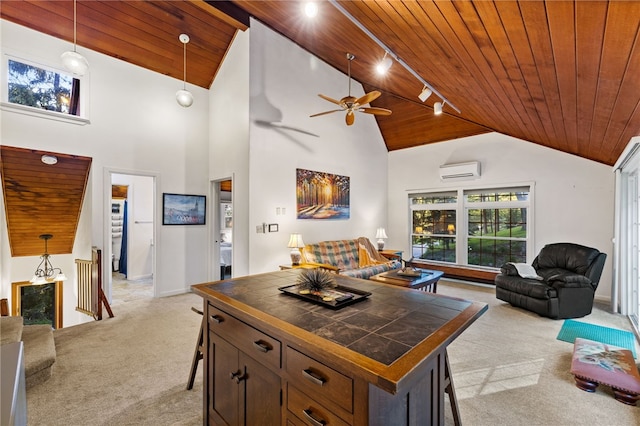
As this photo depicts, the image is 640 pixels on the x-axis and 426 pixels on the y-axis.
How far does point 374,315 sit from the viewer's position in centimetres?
132

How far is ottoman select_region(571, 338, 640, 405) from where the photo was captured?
81.0 inches

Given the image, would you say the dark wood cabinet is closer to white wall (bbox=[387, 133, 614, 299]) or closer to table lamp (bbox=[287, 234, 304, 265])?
table lamp (bbox=[287, 234, 304, 265])

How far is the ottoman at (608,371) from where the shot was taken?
6.75ft

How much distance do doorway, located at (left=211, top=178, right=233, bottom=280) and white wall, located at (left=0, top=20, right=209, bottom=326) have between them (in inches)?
7.5

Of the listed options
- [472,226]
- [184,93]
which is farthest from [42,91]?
[472,226]

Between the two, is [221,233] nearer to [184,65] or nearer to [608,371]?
[184,65]

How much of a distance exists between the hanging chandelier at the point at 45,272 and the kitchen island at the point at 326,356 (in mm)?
4612

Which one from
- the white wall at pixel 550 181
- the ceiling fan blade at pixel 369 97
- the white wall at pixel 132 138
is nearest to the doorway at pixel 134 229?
the white wall at pixel 132 138

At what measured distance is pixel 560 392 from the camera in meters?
2.18

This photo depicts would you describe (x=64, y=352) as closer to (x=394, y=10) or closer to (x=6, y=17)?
(x=6, y=17)

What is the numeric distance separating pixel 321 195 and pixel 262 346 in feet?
14.0

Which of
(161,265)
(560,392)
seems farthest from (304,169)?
(560,392)

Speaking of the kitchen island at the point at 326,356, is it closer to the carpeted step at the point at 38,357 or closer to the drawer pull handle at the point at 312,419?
the drawer pull handle at the point at 312,419

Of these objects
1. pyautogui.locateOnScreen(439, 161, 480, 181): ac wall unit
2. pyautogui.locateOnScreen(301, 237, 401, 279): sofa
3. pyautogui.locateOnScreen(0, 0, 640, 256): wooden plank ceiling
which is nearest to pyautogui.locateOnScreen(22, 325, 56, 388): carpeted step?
pyautogui.locateOnScreen(0, 0, 640, 256): wooden plank ceiling
